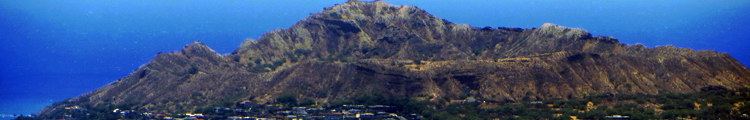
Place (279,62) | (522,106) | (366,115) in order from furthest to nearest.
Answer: (279,62)
(522,106)
(366,115)

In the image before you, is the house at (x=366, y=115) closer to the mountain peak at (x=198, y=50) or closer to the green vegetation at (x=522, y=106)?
the green vegetation at (x=522, y=106)

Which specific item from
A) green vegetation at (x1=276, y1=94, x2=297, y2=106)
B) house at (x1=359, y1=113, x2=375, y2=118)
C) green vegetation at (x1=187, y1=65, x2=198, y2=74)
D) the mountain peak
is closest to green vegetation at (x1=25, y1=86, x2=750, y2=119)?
green vegetation at (x1=276, y1=94, x2=297, y2=106)

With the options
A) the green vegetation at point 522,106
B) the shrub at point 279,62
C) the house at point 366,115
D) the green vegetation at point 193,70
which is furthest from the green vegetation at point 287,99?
the shrub at point 279,62


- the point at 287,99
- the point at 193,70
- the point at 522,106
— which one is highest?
the point at 193,70

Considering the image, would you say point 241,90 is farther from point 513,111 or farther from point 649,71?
point 649,71

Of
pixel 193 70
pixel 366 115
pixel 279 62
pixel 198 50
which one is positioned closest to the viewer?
pixel 366 115

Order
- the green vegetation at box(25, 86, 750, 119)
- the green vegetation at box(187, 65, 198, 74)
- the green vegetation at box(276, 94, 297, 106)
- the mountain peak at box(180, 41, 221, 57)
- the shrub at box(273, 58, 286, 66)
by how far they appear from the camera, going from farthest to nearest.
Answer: the shrub at box(273, 58, 286, 66), the mountain peak at box(180, 41, 221, 57), the green vegetation at box(187, 65, 198, 74), the green vegetation at box(276, 94, 297, 106), the green vegetation at box(25, 86, 750, 119)

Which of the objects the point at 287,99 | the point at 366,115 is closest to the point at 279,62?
the point at 287,99

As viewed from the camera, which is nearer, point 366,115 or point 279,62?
Result: point 366,115

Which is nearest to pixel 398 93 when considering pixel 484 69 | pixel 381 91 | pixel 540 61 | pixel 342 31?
pixel 381 91

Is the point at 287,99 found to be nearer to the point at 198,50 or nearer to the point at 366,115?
the point at 366,115

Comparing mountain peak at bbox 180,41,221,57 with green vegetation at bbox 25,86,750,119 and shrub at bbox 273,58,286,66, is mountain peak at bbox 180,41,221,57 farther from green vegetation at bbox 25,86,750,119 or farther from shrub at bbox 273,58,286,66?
green vegetation at bbox 25,86,750,119

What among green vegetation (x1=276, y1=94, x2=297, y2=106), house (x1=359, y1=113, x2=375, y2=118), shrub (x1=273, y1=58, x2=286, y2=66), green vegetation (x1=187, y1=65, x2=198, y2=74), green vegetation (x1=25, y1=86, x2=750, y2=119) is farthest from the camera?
shrub (x1=273, y1=58, x2=286, y2=66)
